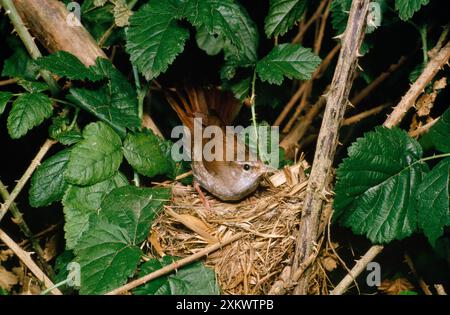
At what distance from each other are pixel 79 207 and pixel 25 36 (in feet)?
3.32

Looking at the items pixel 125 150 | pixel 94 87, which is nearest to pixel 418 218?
pixel 125 150

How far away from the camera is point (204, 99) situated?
354 centimetres

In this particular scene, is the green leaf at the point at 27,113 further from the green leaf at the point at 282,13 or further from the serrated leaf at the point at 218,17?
the green leaf at the point at 282,13

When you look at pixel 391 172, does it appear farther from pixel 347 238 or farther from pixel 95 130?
pixel 95 130

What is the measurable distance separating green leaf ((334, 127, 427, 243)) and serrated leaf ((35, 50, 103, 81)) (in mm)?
1445

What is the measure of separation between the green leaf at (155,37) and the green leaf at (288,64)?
518 mm

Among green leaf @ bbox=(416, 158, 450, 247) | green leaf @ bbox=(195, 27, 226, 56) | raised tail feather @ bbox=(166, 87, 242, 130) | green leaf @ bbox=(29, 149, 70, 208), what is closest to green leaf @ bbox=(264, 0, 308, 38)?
green leaf @ bbox=(195, 27, 226, 56)

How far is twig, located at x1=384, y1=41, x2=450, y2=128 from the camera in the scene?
2.69 metres

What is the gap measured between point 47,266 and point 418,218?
2.20 meters

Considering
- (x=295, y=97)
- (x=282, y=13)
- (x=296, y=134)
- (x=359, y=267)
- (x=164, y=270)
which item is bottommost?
(x=359, y=267)

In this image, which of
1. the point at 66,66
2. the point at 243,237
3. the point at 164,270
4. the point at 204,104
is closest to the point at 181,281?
the point at 164,270

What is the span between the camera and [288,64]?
2.80m

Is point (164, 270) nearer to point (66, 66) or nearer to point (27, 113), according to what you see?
point (27, 113)

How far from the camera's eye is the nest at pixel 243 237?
111 inches
